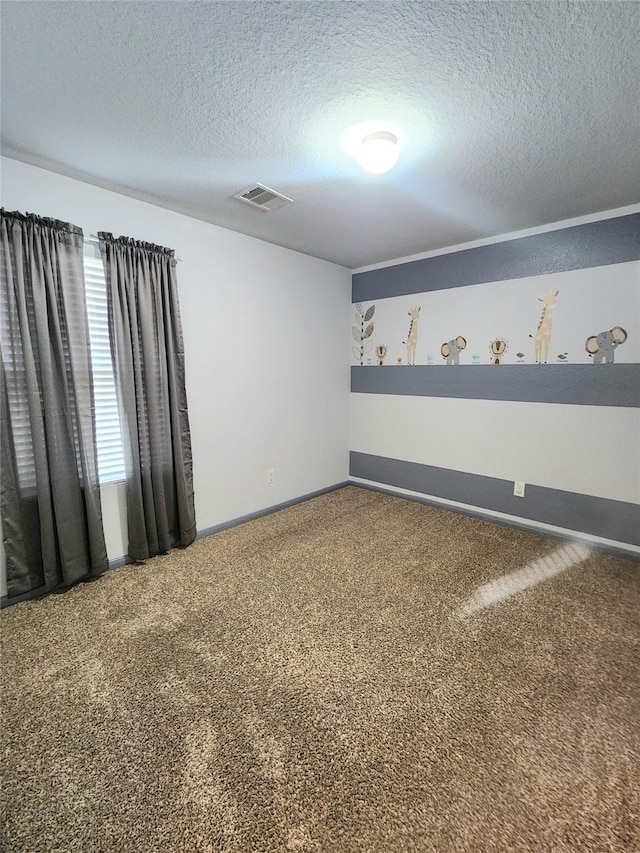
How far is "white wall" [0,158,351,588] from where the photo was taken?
2336 millimetres

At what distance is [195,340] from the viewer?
9.20 feet

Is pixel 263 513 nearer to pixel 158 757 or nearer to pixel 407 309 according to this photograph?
pixel 158 757

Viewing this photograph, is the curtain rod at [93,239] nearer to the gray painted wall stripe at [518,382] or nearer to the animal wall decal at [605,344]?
the gray painted wall stripe at [518,382]

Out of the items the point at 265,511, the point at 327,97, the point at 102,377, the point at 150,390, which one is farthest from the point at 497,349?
the point at 102,377

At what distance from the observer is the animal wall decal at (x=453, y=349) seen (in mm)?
3328

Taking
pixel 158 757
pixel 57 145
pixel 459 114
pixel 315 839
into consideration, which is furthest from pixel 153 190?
pixel 315 839

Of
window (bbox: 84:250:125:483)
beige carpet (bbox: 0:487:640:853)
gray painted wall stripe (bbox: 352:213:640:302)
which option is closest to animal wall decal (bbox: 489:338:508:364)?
gray painted wall stripe (bbox: 352:213:640:302)

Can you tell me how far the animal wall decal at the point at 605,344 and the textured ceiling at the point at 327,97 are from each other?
853 mm

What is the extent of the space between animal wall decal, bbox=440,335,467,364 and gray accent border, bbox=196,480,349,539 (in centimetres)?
179

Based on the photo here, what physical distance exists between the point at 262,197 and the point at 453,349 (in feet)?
6.75

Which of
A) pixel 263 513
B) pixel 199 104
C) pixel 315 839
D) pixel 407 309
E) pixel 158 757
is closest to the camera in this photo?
pixel 315 839

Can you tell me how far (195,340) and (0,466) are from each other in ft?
4.70

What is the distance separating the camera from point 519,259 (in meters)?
2.95

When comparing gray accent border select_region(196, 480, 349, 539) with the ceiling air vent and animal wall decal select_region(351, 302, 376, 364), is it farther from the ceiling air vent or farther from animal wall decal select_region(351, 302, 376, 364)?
the ceiling air vent
